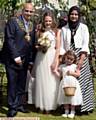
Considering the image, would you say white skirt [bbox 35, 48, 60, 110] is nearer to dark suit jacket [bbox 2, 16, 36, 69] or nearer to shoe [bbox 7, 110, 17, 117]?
dark suit jacket [bbox 2, 16, 36, 69]

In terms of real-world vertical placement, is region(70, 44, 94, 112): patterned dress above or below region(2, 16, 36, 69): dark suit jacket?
below

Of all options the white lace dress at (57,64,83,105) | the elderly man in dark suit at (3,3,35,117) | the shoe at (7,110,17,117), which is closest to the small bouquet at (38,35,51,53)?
the elderly man in dark suit at (3,3,35,117)

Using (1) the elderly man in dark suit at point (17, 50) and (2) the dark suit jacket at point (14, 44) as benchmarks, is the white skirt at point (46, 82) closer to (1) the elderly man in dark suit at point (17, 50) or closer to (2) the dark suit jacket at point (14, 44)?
(1) the elderly man in dark suit at point (17, 50)

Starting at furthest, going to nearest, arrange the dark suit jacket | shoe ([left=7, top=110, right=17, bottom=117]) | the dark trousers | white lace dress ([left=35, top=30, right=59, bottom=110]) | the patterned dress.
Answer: the patterned dress, white lace dress ([left=35, top=30, right=59, bottom=110]), shoe ([left=7, top=110, right=17, bottom=117]), the dark trousers, the dark suit jacket

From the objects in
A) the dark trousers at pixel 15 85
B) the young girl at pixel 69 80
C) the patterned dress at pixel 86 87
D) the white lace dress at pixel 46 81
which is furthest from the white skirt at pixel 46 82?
the patterned dress at pixel 86 87

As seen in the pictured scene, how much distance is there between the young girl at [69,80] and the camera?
840 centimetres

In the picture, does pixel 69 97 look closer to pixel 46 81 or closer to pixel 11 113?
pixel 46 81

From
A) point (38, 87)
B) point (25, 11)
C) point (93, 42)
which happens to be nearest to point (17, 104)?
point (38, 87)

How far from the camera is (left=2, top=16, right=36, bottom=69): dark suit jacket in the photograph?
8062mm

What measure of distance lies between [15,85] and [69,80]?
3.06 feet

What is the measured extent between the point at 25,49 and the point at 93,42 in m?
3.69

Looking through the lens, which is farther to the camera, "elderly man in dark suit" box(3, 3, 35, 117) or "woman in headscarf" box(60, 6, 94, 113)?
"woman in headscarf" box(60, 6, 94, 113)

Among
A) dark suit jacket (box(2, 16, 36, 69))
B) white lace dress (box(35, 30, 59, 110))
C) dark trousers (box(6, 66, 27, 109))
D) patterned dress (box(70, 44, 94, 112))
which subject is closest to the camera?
dark suit jacket (box(2, 16, 36, 69))

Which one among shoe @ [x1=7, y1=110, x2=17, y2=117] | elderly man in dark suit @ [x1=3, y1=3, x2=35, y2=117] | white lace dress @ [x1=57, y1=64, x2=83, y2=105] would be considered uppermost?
elderly man in dark suit @ [x1=3, y1=3, x2=35, y2=117]
